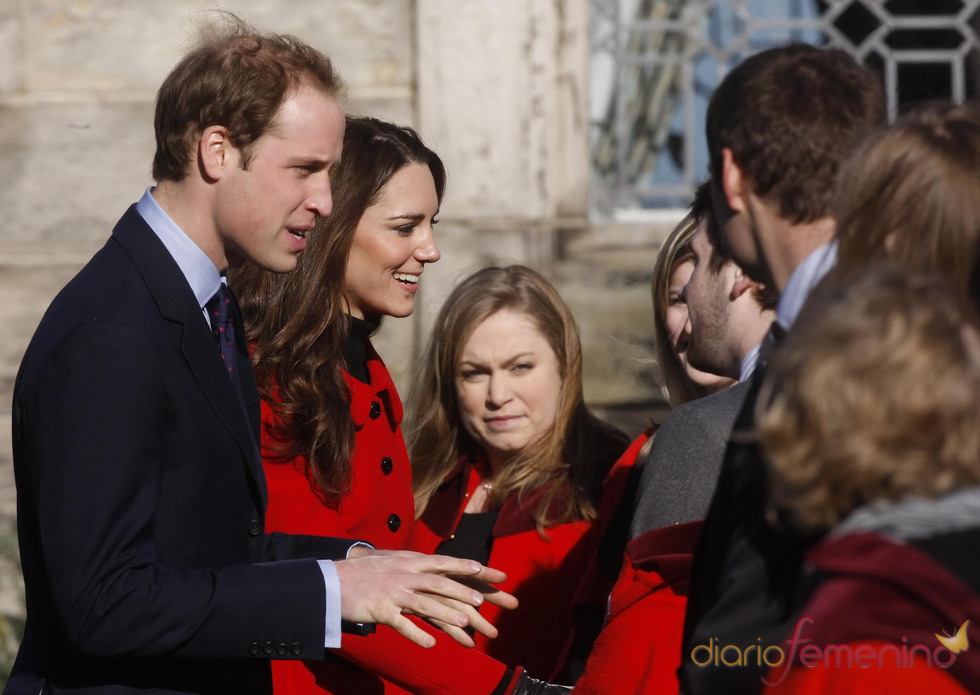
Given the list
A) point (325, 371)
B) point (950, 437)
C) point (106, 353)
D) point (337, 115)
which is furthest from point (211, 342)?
point (950, 437)

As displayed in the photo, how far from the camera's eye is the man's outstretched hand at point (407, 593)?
1.96 metres

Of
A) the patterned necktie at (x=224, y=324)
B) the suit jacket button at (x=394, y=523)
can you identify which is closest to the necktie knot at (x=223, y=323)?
the patterned necktie at (x=224, y=324)

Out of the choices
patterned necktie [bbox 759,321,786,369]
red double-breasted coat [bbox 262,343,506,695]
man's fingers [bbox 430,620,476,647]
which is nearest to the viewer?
patterned necktie [bbox 759,321,786,369]

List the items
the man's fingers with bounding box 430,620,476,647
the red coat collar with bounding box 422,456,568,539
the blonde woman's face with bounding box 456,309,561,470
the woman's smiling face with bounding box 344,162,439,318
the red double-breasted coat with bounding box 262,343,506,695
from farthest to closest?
the blonde woman's face with bounding box 456,309,561,470 → the red coat collar with bounding box 422,456,568,539 → the woman's smiling face with bounding box 344,162,439,318 → the red double-breasted coat with bounding box 262,343,506,695 → the man's fingers with bounding box 430,620,476,647

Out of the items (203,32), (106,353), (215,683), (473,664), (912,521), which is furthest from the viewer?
(473,664)

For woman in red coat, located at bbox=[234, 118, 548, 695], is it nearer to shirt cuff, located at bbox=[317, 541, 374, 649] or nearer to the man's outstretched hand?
the man's outstretched hand

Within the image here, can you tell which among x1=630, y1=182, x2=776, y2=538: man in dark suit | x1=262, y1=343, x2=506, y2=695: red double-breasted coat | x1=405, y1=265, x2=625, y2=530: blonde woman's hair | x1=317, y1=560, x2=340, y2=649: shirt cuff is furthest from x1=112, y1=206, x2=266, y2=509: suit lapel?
x1=405, y1=265, x2=625, y2=530: blonde woman's hair

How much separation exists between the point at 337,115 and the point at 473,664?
4.33 feet

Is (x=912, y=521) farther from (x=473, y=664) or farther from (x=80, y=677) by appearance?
(x=473, y=664)

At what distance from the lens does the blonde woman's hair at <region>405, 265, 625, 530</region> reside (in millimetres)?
3266

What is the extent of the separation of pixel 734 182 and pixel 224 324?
1079mm

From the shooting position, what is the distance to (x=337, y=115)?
86.0 inches

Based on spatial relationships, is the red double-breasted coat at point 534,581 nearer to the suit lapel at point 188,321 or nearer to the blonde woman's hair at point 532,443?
the blonde woman's hair at point 532,443

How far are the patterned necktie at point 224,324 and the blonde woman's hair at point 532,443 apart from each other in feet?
3.92
